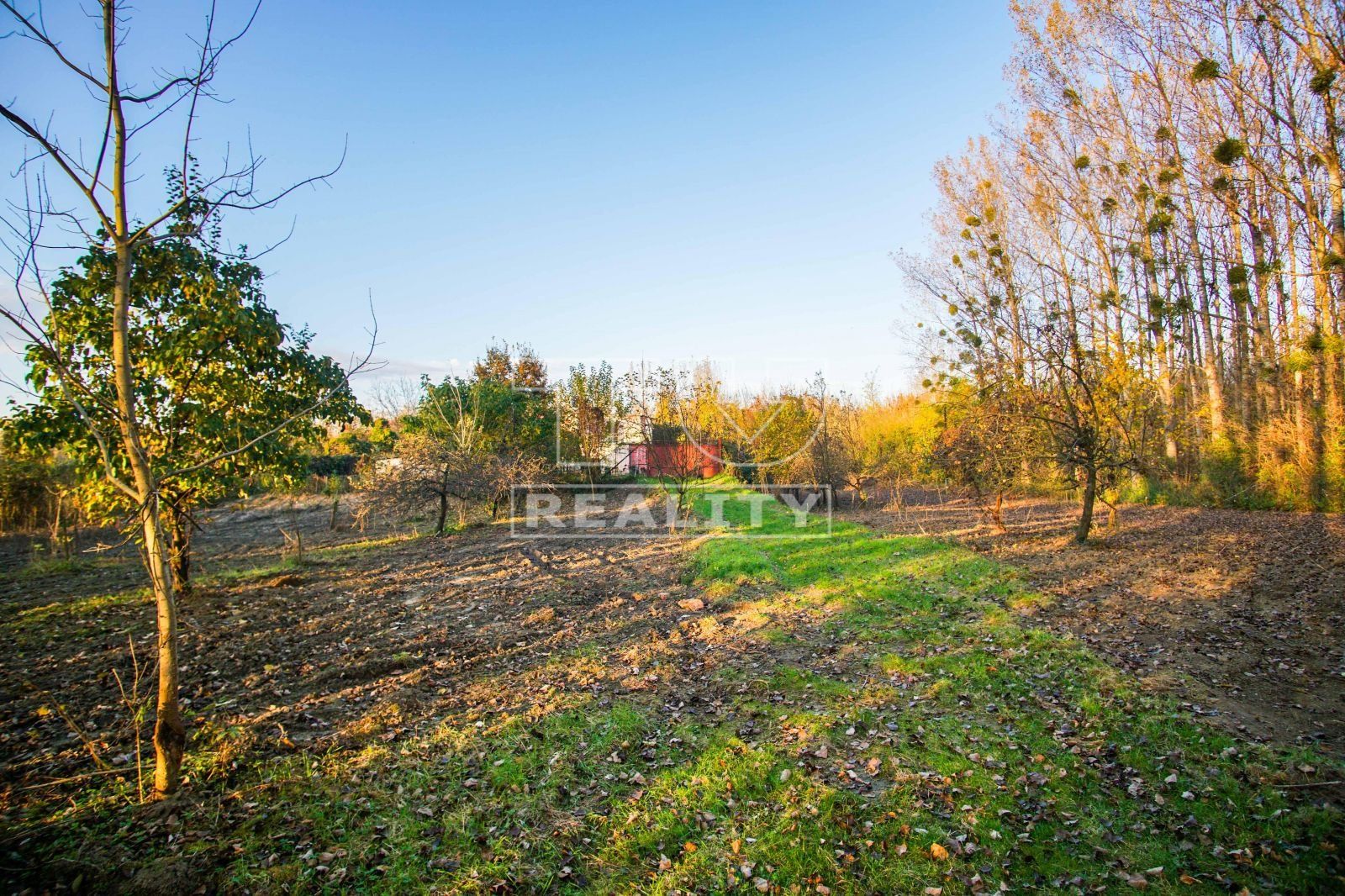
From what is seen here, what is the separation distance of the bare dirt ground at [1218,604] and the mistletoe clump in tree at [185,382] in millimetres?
9729

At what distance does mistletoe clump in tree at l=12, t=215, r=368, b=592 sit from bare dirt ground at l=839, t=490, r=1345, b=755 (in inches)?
383

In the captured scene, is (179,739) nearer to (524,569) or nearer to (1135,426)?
(524,569)

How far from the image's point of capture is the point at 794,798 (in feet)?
13.1

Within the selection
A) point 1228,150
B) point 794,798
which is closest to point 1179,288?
point 1228,150

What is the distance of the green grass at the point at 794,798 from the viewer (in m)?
3.31

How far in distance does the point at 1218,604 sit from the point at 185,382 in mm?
14176

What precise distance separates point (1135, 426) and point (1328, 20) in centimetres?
739

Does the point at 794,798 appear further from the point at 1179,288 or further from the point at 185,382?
the point at 1179,288

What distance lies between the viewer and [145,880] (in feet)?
10.1

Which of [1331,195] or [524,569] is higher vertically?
[1331,195]

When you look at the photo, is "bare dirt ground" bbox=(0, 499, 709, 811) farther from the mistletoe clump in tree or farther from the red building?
the red building

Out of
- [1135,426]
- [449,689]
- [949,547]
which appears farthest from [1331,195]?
[449,689]

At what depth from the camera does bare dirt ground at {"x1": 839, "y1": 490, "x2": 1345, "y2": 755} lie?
190 inches

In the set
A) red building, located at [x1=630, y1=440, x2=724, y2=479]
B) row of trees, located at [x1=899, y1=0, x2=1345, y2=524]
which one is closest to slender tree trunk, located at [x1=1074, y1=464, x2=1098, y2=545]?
row of trees, located at [x1=899, y1=0, x2=1345, y2=524]
